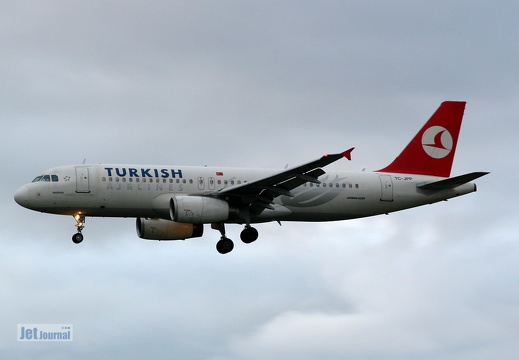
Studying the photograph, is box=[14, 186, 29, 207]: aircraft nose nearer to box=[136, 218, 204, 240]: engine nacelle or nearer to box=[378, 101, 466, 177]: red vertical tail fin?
box=[136, 218, 204, 240]: engine nacelle

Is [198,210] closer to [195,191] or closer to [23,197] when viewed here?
[195,191]

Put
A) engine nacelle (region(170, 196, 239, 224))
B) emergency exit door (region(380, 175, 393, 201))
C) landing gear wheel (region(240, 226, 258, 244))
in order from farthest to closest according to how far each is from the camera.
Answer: emergency exit door (region(380, 175, 393, 201)) → landing gear wheel (region(240, 226, 258, 244)) → engine nacelle (region(170, 196, 239, 224))

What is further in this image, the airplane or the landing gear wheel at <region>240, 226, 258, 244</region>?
the landing gear wheel at <region>240, 226, 258, 244</region>

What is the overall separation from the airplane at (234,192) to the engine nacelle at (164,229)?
0.06 m

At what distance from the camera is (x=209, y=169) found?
67.3m

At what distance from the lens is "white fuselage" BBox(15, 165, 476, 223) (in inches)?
2539

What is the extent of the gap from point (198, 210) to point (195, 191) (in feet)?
6.94

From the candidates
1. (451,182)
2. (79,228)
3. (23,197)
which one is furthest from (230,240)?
(451,182)

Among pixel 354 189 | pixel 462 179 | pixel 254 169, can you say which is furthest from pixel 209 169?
pixel 462 179

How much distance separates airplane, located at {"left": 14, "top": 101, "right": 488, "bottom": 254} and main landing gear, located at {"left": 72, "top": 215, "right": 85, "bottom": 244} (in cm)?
5

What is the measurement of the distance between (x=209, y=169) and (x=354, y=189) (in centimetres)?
824

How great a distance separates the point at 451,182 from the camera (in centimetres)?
6925

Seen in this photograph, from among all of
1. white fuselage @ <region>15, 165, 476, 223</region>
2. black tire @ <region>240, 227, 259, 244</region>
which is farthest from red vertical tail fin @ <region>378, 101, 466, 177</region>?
black tire @ <region>240, 227, 259, 244</region>

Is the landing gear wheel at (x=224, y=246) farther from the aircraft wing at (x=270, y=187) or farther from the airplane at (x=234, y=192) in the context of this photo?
the aircraft wing at (x=270, y=187)
